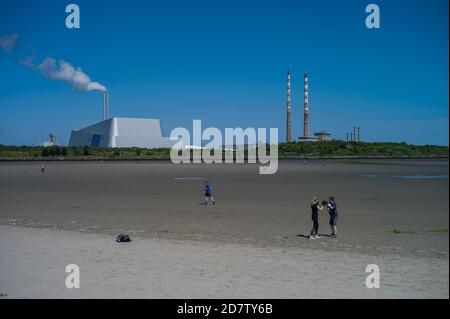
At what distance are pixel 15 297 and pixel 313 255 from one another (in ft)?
20.4

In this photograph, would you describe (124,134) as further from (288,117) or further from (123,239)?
(123,239)

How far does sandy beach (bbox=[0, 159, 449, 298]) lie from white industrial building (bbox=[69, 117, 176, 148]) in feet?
341

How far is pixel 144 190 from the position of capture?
27.3 m

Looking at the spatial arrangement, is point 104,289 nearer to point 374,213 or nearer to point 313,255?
Answer: point 313,255

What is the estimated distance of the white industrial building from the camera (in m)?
124

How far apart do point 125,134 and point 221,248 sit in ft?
388

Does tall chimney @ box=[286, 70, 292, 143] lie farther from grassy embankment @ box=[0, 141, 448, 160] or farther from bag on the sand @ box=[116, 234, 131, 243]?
bag on the sand @ box=[116, 234, 131, 243]

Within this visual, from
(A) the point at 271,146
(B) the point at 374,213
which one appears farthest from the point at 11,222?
(A) the point at 271,146

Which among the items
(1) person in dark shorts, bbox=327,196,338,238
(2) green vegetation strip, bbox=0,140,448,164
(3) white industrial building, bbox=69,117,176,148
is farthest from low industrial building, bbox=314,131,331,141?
(1) person in dark shorts, bbox=327,196,338,238

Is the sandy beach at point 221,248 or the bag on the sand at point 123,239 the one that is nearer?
the sandy beach at point 221,248

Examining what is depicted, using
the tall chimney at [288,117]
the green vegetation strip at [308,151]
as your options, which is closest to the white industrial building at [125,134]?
the green vegetation strip at [308,151]

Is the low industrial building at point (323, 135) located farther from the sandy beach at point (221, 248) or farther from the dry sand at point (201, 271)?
the dry sand at point (201, 271)

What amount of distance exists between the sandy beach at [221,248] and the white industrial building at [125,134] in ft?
341

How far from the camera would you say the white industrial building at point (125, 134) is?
408 feet
